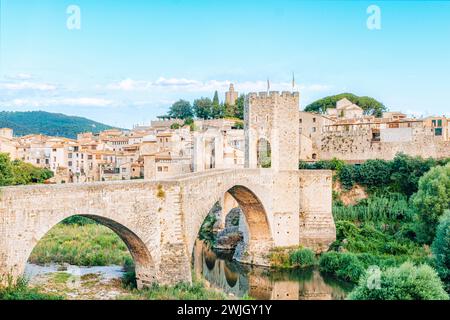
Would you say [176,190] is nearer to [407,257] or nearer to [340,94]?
[407,257]

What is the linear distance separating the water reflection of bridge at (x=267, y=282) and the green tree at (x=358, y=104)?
3188cm

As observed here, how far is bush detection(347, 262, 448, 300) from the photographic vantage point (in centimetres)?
1097

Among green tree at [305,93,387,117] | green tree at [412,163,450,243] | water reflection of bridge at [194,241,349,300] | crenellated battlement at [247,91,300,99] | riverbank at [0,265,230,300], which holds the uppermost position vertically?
green tree at [305,93,387,117]

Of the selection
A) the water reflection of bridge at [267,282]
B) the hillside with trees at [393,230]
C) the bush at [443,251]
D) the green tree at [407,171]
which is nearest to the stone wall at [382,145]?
the hillside with trees at [393,230]

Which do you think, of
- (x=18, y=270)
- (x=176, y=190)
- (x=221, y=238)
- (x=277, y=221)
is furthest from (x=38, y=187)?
→ (x=221, y=238)

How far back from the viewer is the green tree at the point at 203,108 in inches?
2235

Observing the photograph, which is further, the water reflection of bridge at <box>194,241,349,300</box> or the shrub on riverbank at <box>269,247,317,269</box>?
the shrub on riverbank at <box>269,247,317,269</box>

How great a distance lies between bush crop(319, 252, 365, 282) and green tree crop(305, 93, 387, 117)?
31.8 meters

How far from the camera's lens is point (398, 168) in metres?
28.3

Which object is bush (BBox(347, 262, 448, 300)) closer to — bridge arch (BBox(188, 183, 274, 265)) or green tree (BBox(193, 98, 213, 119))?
bridge arch (BBox(188, 183, 274, 265))

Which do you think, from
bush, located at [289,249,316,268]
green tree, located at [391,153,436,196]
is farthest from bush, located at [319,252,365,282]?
green tree, located at [391,153,436,196]

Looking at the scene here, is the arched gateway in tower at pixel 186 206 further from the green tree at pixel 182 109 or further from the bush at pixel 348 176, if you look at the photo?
the green tree at pixel 182 109

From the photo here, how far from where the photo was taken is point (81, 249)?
18812 mm

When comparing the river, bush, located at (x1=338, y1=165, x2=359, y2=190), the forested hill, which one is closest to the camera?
the river
